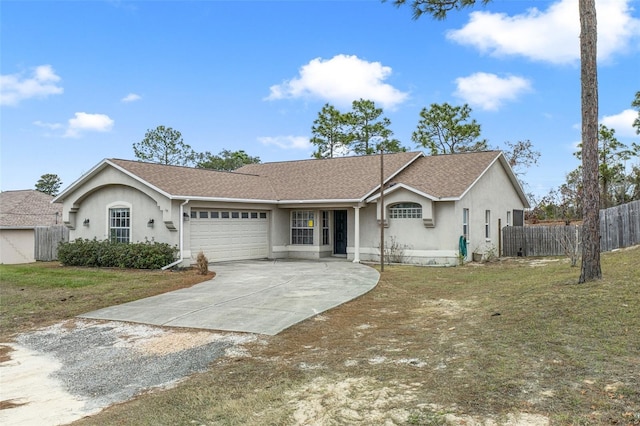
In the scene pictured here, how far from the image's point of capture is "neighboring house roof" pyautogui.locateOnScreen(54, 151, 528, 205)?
60.5 ft

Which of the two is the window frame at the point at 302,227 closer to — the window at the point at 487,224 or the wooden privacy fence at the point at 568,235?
the window at the point at 487,224

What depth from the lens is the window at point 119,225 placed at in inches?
739

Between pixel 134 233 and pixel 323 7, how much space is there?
1096cm

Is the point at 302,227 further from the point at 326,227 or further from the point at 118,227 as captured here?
the point at 118,227

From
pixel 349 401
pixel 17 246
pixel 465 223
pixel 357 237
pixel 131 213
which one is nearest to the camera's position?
pixel 349 401

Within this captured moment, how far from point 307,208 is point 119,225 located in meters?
7.70

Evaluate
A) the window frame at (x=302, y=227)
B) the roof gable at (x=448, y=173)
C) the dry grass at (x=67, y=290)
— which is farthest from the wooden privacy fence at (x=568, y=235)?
the dry grass at (x=67, y=290)

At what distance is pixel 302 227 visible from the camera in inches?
865

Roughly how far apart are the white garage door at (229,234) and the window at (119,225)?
9.01 feet

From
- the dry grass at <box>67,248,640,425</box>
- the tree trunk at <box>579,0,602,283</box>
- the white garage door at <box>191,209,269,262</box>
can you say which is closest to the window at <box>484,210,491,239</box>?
the white garage door at <box>191,209,269,262</box>

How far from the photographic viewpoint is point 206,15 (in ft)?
58.5

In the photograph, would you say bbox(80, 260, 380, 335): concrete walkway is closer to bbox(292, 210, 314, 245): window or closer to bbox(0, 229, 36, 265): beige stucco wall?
bbox(292, 210, 314, 245): window

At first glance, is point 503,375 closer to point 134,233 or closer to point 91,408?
point 91,408

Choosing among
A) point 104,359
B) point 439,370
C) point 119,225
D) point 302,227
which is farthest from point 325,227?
point 439,370
